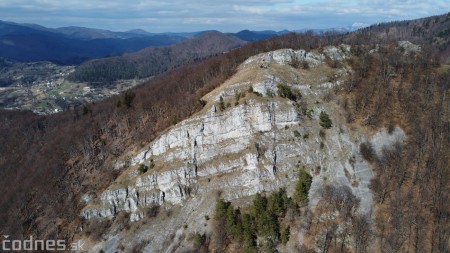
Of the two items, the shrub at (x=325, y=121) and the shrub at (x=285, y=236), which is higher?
the shrub at (x=325, y=121)

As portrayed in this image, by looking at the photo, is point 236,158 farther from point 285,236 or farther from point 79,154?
point 79,154

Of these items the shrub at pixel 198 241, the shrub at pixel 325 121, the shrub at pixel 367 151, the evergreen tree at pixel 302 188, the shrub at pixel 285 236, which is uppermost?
the shrub at pixel 325 121

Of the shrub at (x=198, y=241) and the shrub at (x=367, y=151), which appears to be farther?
the shrub at (x=367, y=151)

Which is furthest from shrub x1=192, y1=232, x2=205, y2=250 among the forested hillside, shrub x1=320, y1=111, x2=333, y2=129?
shrub x1=320, y1=111, x2=333, y2=129

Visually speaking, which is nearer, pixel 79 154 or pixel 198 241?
pixel 198 241

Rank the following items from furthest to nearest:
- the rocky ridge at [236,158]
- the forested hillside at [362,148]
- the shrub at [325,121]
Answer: the shrub at [325,121], the rocky ridge at [236,158], the forested hillside at [362,148]

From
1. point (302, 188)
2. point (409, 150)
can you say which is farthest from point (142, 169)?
point (409, 150)

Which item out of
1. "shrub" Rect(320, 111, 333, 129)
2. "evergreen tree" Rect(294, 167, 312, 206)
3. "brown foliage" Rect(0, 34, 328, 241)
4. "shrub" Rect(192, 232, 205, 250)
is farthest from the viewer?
"brown foliage" Rect(0, 34, 328, 241)

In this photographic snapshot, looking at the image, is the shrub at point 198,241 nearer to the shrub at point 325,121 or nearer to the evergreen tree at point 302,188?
the evergreen tree at point 302,188

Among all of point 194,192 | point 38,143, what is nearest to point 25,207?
point 38,143

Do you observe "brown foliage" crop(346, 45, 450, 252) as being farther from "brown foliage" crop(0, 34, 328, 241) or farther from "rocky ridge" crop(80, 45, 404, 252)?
"brown foliage" crop(0, 34, 328, 241)

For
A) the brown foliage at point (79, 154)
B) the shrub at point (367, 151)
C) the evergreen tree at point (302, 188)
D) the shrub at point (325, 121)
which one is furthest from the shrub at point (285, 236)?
the brown foliage at point (79, 154)

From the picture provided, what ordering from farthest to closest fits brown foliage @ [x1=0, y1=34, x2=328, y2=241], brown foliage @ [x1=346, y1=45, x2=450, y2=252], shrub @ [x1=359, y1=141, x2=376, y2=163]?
brown foliage @ [x1=0, y1=34, x2=328, y2=241], shrub @ [x1=359, y1=141, x2=376, y2=163], brown foliage @ [x1=346, y1=45, x2=450, y2=252]
